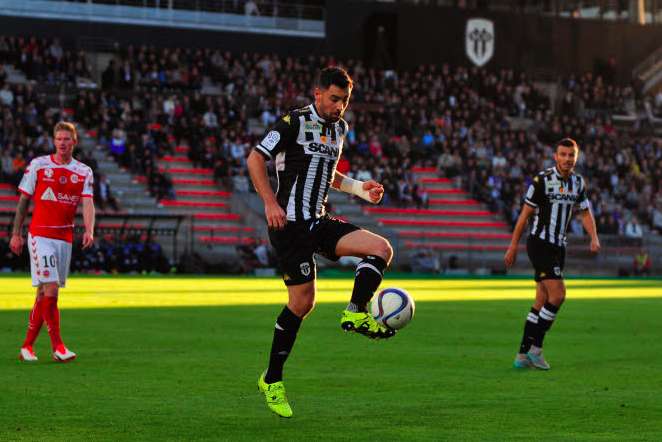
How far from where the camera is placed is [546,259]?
1302cm

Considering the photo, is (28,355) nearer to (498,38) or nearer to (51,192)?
(51,192)

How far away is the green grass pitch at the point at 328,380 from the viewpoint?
845 cm

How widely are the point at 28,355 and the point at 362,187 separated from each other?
4.85m

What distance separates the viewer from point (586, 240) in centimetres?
4684

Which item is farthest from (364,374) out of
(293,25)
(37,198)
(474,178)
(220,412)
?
(293,25)

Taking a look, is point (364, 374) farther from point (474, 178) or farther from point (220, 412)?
point (474, 178)

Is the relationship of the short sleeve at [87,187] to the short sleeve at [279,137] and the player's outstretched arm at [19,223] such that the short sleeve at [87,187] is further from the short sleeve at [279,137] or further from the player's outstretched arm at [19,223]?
the short sleeve at [279,137]

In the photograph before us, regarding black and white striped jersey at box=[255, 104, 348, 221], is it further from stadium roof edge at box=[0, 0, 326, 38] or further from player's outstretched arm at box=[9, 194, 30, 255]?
stadium roof edge at box=[0, 0, 326, 38]

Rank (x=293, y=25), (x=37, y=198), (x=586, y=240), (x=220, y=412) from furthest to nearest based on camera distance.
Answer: (x=293, y=25)
(x=586, y=240)
(x=37, y=198)
(x=220, y=412)

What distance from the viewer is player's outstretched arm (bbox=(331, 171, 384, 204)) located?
9.22 meters

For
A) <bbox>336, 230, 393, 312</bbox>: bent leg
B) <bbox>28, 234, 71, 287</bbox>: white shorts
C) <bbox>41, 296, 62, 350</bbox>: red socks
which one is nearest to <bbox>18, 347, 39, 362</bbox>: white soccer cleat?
<bbox>41, 296, 62, 350</bbox>: red socks

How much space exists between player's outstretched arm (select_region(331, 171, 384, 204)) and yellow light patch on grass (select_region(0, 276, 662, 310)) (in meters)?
12.1

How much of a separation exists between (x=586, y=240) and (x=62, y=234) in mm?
36353

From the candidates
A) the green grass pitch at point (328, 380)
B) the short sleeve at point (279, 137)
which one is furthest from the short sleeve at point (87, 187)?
the short sleeve at point (279, 137)
